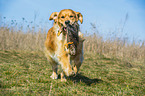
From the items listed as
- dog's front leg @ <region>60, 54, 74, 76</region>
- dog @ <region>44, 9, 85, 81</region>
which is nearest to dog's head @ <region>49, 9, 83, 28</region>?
dog @ <region>44, 9, 85, 81</region>

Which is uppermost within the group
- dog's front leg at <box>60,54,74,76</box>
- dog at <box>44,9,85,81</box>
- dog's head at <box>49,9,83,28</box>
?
dog's head at <box>49,9,83,28</box>

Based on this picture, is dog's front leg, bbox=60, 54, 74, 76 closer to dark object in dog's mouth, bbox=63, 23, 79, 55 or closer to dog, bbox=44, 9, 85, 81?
dog, bbox=44, 9, 85, 81

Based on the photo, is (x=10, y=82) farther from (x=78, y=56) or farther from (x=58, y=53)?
(x=78, y=56)

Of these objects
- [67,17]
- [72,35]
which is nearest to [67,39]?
[72,35]

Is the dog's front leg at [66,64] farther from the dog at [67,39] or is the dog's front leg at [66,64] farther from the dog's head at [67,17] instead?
the dog's head at [67,17]

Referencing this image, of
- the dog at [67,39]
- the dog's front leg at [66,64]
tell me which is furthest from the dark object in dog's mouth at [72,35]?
the dog's front leg at [66,64]

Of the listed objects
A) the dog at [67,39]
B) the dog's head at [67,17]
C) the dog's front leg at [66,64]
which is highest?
the dog's head at [67,17]

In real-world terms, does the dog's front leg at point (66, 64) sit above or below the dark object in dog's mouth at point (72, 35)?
below

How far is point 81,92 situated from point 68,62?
2.14 feet

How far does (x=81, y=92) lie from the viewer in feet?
10.5

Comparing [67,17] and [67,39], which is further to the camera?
[67,39]

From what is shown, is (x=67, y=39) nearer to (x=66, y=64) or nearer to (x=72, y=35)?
(x=72, y=35)

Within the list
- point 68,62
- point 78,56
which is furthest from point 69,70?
point 78,56

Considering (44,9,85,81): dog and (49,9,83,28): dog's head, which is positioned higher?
(49,9,83,28): dog's head
